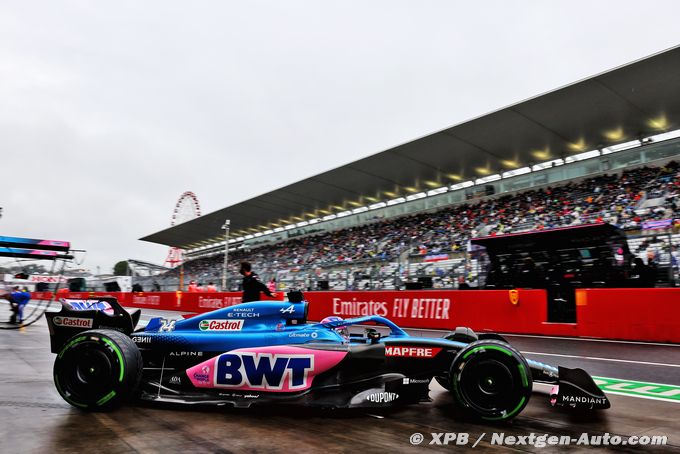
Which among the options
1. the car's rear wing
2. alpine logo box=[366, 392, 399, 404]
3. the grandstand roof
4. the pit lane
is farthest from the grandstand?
the car's rear wing

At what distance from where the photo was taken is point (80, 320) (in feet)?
16.3

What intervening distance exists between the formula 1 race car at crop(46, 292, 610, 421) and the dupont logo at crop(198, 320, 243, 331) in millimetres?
98

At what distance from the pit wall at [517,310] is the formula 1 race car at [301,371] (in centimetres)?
619

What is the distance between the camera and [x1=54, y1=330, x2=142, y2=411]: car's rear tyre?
163 inches

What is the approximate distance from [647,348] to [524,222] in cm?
1643

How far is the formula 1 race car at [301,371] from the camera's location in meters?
3.81

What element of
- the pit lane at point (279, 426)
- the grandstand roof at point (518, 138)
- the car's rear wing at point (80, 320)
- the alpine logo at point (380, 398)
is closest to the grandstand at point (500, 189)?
the grandstand roof at point (518, 138)

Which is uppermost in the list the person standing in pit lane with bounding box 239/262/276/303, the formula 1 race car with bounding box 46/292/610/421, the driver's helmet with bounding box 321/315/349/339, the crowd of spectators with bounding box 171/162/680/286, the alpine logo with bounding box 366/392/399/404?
the crowd of spectators with bounding box 171/162/680/286

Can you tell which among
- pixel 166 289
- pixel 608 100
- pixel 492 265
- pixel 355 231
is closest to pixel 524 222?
pixel 608 100

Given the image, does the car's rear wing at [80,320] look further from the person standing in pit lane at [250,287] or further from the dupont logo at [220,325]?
the person standing in pit lane at [250,287]

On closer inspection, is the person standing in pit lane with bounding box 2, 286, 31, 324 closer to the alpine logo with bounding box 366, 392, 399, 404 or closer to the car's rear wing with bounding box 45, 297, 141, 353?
the car's rear wing with bounding box 45, 297, 141, 353

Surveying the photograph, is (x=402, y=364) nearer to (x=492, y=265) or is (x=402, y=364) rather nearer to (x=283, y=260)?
(x=492, y=265)

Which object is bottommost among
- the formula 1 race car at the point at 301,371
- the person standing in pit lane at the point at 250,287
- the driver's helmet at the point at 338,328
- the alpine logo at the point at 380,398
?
the alpine logo at the point at 380,398

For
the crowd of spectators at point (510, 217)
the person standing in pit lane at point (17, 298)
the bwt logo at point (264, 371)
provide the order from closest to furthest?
the bwt logo at point (264, 371) → the person standing in pit lane at point (17, 298) → the crowd of spectators at point (510, 217)
